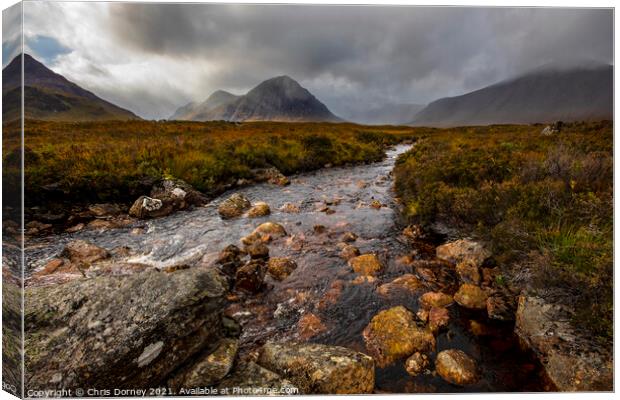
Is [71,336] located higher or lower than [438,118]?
lower

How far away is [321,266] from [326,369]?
Result: 2773 millimetres

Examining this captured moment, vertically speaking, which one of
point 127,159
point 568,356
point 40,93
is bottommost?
point 568,356

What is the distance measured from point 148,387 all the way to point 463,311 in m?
4.69

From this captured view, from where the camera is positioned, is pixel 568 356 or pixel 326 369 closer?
pixel 568 356

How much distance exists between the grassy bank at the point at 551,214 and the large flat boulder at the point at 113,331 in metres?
4.89

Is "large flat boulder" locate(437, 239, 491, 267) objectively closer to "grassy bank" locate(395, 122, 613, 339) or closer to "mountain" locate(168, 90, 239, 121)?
"grassy bank" locate(395, 122, 613, 339)

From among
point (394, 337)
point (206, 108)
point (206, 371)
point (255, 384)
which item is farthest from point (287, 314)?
point (206, 108)

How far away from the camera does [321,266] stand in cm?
624

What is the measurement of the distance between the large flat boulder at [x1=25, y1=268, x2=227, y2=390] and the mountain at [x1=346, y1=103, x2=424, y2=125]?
517cm

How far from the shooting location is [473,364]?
3.75m

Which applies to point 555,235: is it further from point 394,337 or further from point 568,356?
point 394,337

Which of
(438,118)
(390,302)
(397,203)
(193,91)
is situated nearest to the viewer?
(390,302)

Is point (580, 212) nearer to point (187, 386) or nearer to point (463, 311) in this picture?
point (463, 311)

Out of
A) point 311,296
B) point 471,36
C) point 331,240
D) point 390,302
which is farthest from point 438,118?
point 311,296
